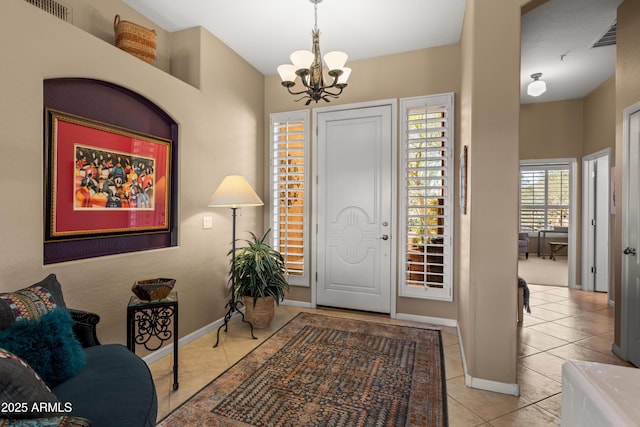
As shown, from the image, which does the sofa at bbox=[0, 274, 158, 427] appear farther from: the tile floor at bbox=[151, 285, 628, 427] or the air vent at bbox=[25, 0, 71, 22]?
the air vent at bbox=[25, 0, 71, 22]

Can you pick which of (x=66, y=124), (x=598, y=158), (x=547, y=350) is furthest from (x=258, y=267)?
(x=598, y=158)

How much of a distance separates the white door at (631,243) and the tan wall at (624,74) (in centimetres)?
9

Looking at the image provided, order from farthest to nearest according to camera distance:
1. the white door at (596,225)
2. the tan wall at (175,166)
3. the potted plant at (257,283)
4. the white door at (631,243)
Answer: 1. the white door at (596,225)
2. the potted plant at (257,283)
3. the white door at (631,243)
4. the tan wall at (175,166)

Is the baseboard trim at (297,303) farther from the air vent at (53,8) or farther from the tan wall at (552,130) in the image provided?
the tan wall at (552,130)

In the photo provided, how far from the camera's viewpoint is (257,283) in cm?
324

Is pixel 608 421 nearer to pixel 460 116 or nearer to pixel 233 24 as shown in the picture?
pixel 460 116

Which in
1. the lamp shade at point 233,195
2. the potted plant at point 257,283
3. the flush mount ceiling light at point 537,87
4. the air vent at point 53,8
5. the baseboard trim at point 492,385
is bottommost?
the baseboard trim at point 492,385

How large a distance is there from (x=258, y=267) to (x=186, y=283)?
69 cm

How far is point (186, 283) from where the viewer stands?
301cm

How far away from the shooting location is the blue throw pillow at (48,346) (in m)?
1.33

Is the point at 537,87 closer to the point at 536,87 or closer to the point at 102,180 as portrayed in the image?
the point at 536,87

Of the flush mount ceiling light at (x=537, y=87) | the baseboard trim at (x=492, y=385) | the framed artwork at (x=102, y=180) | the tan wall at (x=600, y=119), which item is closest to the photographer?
the framed artwork at (x=102, y=180)

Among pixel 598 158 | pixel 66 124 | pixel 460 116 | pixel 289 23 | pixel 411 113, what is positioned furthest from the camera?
pixel 598 158

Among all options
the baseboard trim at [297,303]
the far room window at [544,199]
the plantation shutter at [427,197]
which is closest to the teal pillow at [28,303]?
the baseboard trim at [297,303]
